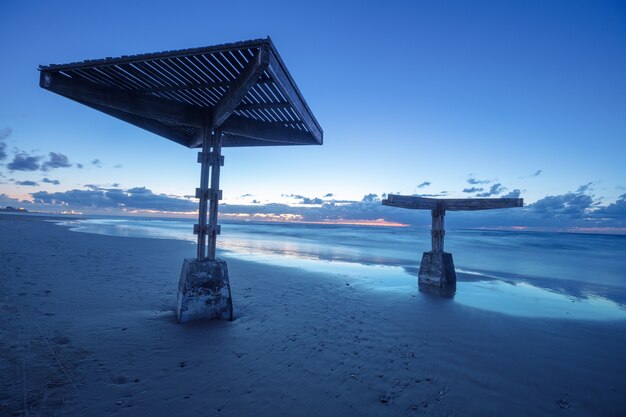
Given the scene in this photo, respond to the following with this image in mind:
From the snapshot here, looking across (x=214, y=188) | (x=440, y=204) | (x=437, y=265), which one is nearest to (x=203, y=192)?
(x=214, y=188)

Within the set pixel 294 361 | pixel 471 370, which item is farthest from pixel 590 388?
pixel 294 361

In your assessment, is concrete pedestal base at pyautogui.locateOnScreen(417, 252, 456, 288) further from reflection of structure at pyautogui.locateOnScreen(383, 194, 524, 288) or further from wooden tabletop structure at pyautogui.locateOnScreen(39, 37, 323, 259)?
wooden tabletop structure at pyautogui.locateOnScreen(39, 37, 323, 259)

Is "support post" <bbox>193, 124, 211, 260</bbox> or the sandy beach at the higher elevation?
"support post" <bbox>193, 124, 211, 260</bbox>

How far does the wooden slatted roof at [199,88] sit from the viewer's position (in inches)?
142

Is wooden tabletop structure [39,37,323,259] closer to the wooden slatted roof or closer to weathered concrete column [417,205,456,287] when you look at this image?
the wooden slatted roof

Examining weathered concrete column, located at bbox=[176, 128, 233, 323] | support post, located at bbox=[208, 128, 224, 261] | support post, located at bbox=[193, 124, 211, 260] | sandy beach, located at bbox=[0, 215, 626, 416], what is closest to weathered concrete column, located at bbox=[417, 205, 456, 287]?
sandy beach, located at bbox=[0, 215, 626, 416]

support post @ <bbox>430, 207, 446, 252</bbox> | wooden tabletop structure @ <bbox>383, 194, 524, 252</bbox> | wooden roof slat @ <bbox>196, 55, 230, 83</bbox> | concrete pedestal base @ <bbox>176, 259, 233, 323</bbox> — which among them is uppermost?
wooden roof slat @ <bbox>196, 55, 230, 83</bbox>

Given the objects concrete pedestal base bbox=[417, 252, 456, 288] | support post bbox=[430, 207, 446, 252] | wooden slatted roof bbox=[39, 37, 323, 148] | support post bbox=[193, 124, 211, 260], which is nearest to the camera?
wooden slatted roof bbox=[39, 37, 323, 148]

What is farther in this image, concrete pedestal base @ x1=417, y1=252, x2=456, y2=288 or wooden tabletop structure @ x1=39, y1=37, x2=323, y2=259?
concrete pedestal base @ x1=417, y1=252, x2=456, y2=288

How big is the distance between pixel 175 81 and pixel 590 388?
287 inches

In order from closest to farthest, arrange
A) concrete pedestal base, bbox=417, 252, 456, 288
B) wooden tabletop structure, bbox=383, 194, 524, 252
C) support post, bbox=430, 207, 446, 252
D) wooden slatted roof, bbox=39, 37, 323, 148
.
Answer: wooden slatted roof, bbox=39, 37, 323, 148
wooden tabletop structure, bbox=383, 194, 524, 252
concrete pedestal base, bbox=417, 252, 456, 288
support post, bbox=430, 207, 446, 252

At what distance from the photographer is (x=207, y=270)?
5.10 meters

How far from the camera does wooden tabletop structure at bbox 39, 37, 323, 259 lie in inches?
143

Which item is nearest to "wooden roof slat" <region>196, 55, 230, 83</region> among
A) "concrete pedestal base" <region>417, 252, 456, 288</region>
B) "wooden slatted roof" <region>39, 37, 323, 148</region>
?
"wooden slatted roof" <region>39, 37, 323, 148</region>
